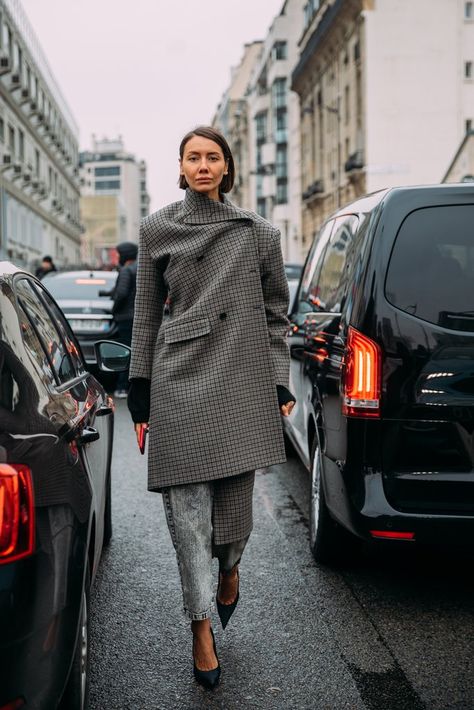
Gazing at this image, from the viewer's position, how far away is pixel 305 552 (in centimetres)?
536

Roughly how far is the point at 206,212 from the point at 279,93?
208 ft

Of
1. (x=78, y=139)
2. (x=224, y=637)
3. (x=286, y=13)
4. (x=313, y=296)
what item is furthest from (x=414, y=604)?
(x=78, y=139)

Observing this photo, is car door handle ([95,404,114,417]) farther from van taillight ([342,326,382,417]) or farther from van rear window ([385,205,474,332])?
van rear window ([385,205,474,332])

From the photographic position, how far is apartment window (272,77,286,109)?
211ft

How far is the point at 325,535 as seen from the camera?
15.9 feet

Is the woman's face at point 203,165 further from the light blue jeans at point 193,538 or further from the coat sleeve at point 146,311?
the light blue jeans at point 193,538

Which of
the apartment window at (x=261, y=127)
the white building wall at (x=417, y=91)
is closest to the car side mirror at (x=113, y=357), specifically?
the white building wall at (x=417, y=91)

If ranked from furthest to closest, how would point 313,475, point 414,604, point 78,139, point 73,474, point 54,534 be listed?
point 78,139 < point 313,475 < point 414,604 < point 73,474 < point 54,534

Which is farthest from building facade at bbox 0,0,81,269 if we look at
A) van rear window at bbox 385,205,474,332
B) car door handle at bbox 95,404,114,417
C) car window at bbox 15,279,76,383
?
van rear window at bbox 385,205,474,332

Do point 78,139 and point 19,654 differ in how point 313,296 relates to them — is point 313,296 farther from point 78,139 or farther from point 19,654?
point 78,139

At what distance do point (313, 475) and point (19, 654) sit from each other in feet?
10.3

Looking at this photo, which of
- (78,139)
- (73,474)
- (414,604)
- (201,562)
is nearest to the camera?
(73,474)

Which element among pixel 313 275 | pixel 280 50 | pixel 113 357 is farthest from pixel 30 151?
pixel 113 357

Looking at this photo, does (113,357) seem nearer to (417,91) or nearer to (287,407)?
(287,407)
